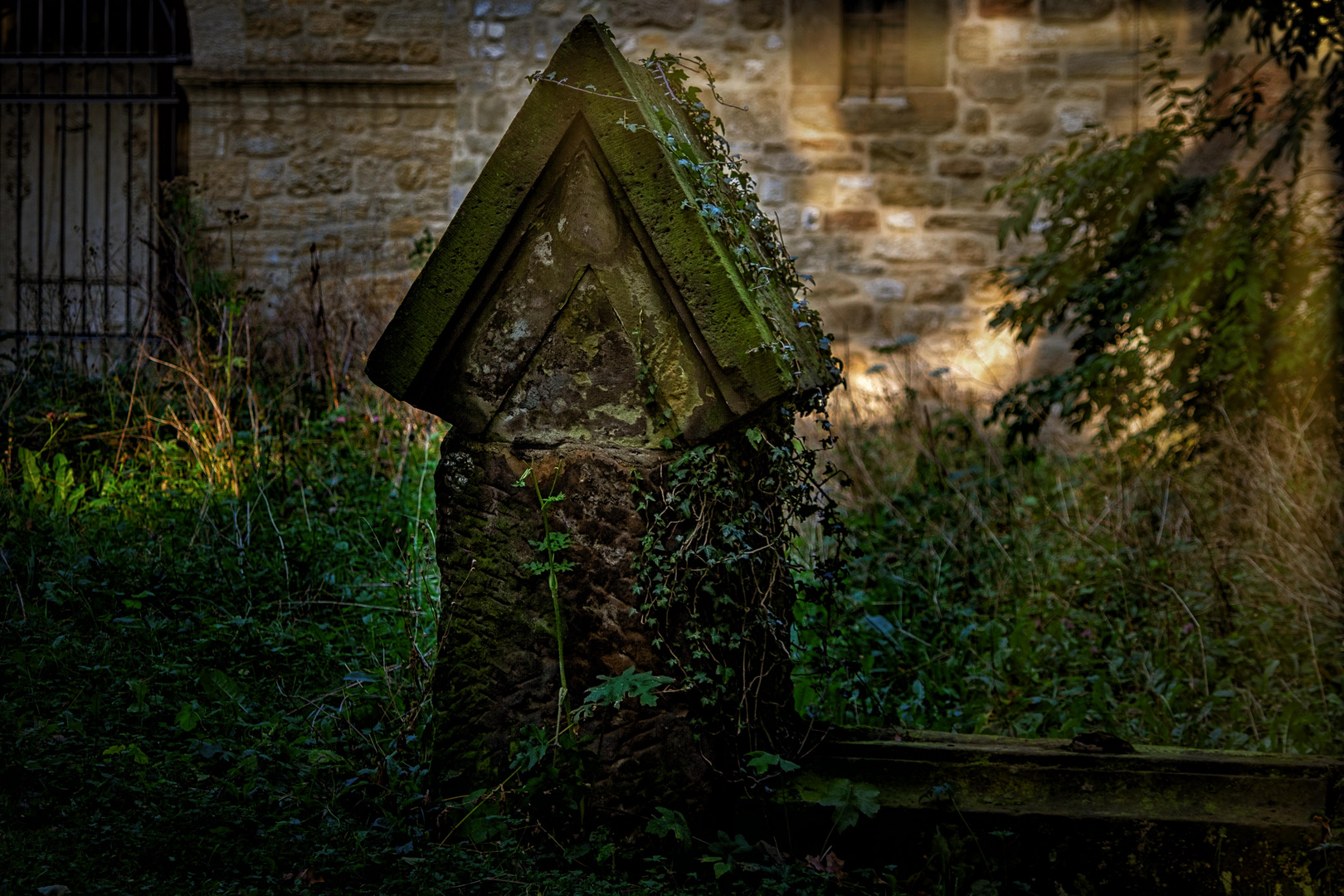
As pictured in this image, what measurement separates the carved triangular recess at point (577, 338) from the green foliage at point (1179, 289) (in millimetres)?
2981

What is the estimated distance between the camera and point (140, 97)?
299 inches

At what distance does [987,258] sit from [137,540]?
5523 mm

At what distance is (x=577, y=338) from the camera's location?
217 cm

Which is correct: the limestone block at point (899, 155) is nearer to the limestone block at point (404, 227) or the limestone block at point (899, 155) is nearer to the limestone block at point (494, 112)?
the limestone block at point (494, 112)

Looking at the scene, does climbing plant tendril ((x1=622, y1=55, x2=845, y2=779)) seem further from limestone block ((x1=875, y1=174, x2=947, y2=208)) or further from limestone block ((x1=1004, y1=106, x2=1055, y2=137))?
limestone block ((x1=1004, y1=106, x2=1055, y2=137))

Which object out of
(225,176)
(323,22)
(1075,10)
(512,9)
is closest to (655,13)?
(512,9)

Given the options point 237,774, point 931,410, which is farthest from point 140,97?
point 237,774

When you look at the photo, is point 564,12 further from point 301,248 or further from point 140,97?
point 140,97

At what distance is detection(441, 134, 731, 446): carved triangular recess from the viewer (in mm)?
2123

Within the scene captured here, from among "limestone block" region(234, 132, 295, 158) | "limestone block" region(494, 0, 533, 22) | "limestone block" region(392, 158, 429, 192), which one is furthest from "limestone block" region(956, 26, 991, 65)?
"limestone block" region(234, 132, 295, 158)

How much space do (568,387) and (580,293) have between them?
7.0 inches

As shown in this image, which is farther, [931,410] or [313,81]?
[313,81]

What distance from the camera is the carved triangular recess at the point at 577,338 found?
212 cm

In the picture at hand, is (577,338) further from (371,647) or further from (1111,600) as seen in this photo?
(1111,600)
